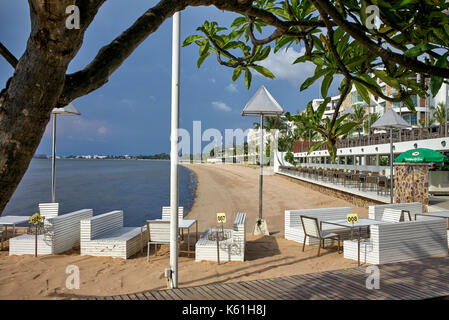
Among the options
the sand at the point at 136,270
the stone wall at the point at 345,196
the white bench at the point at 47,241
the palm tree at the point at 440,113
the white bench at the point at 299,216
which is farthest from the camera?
the palm tree at the point at 440,113

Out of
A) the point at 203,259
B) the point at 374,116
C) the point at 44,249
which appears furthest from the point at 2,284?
the point at 374,116

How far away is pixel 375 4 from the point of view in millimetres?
1138

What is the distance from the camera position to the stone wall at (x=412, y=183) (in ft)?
30.6

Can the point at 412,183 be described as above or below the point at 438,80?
below

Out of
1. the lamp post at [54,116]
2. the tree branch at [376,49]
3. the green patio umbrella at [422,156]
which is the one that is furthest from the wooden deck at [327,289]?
the green patio umbrella at [422,156]

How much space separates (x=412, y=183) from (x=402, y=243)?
534 centimetres

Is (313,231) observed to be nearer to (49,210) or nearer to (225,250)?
(225,250)

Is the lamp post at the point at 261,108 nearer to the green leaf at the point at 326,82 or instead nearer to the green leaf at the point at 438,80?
the green leaf at the point at 326,82

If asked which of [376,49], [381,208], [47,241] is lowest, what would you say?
[47,241]

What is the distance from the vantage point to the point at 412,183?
9.54 m

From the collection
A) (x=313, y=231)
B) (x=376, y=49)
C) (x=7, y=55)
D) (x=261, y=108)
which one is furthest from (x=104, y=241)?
(x=376, y=49)

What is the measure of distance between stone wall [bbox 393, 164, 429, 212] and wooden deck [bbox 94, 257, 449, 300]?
266 inches

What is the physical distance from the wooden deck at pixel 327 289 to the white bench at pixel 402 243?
133cm

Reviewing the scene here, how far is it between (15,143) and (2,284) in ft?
16.0
